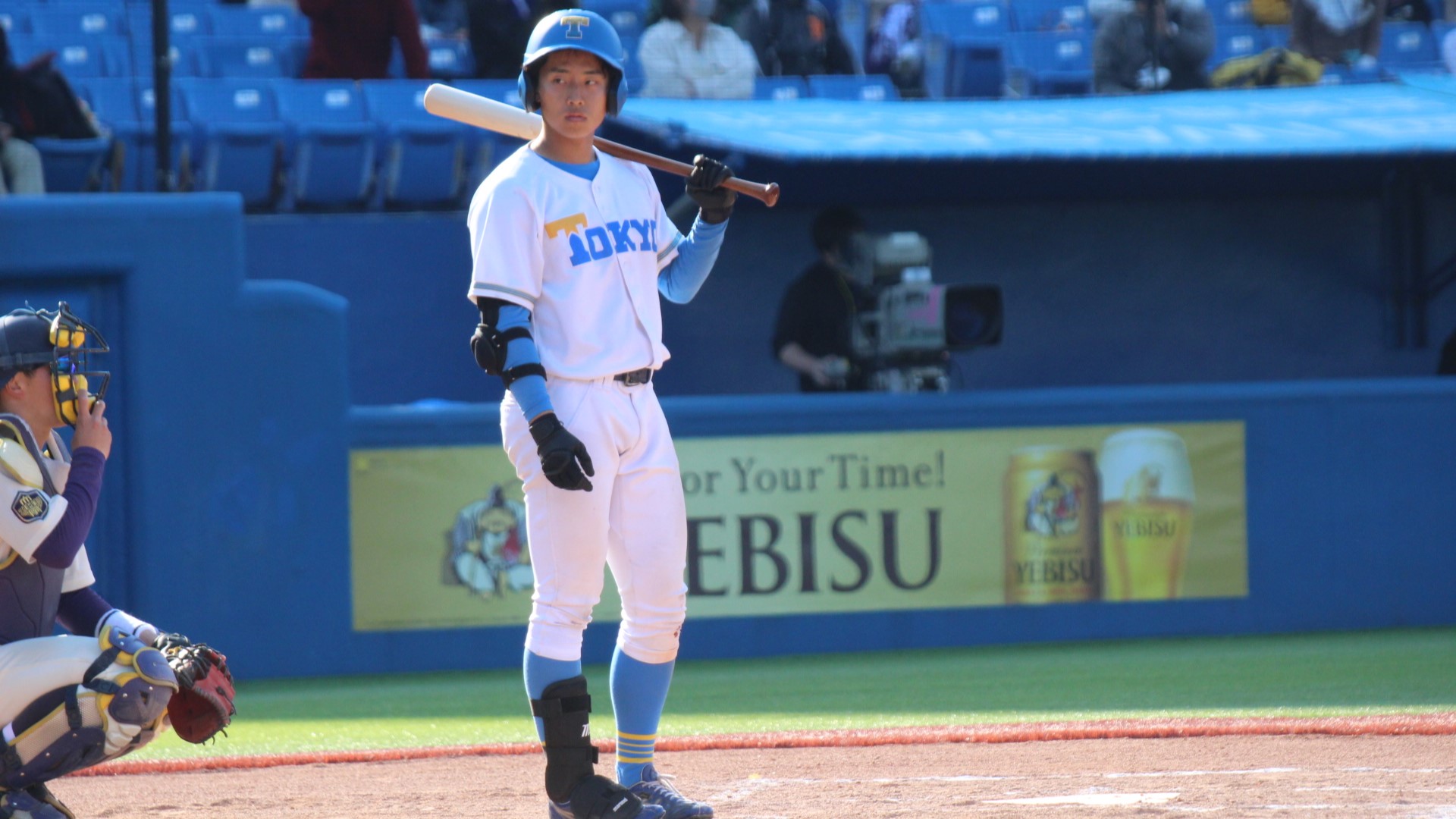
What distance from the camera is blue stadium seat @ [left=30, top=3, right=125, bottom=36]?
10.4 metres

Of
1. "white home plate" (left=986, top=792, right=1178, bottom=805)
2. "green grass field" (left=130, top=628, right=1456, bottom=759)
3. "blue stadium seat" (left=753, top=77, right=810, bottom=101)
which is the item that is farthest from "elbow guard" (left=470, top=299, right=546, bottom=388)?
"blue stadium seat" (left=753, top=77, right=810, bottom=101)

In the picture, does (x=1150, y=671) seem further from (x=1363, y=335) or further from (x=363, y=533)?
(x=1363, y=335)

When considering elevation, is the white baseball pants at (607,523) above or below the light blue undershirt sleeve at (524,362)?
below

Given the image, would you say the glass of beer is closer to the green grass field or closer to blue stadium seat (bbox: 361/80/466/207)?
the green grass field

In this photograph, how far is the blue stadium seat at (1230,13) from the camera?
11.8 metres

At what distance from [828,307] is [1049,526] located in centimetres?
138

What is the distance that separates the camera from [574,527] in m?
3.88

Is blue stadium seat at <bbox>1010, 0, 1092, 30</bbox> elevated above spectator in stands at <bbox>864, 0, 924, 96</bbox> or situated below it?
above

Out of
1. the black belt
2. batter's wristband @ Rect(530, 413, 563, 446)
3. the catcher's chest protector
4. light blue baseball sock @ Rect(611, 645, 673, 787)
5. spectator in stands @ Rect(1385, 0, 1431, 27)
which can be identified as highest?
spectator in stands @ Rect(1385, 0, 1431, 27)

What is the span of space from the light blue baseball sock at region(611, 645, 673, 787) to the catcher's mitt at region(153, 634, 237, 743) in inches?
34.5

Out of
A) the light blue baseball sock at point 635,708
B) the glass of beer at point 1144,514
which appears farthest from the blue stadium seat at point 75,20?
the light blue baseball sock at point 635,708

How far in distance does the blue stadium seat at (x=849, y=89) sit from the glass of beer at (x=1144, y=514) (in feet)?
11.1

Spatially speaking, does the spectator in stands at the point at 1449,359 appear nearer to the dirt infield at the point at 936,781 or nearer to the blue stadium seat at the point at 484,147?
the dirt infield at the point at 936,781

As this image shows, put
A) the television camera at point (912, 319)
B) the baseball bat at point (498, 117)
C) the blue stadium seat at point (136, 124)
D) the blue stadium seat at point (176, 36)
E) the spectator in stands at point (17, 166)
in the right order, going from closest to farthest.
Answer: the baseball bat at point (498, 117), the television camera at point (912, 319), the spectator in stands at point (17, 166), the blue stadium seat at point (136, 124), the blue stadium seat at point (176, 36)
